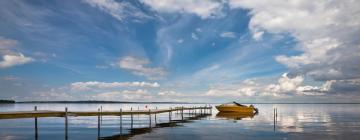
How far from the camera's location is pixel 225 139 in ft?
95.9

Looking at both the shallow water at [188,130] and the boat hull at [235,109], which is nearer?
the shallow water at [188,130]

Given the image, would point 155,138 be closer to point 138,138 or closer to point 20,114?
point 138,138

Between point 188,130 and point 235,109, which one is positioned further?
point 235,109

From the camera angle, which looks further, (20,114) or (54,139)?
(54,139)

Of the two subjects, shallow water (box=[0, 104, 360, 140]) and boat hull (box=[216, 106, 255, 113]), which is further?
boat hull (box=[216, 106, 255, 113])

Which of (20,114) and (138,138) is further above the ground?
(20,114)

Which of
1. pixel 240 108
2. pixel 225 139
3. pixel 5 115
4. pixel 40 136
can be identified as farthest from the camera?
pixel 240 108

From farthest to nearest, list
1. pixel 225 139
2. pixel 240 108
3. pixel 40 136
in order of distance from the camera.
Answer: pixel 240 108, pixel 40 136, pixel 225 139

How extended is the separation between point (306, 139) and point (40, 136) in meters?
24.5

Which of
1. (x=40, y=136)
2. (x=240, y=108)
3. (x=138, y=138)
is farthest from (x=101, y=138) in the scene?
(x=240, y=108)

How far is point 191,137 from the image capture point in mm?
30641

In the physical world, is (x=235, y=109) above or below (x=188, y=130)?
below

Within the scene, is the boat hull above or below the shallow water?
below

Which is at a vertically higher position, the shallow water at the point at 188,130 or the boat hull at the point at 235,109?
the shallow water at the point at 188,130
